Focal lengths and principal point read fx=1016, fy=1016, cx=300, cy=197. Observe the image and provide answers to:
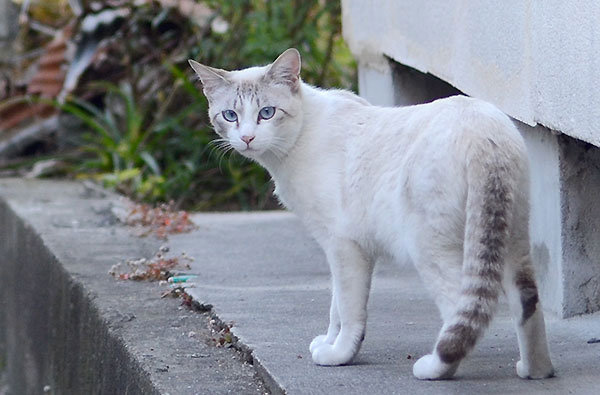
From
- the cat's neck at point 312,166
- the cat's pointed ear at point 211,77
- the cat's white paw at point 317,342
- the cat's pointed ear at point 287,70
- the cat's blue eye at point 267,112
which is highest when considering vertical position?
the cat's pointed ear at point 287,70

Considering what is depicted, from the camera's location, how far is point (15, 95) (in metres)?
8.55

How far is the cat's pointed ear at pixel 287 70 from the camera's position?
3.35 metres

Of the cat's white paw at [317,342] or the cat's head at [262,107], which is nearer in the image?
the cat's white paw at [317,342]

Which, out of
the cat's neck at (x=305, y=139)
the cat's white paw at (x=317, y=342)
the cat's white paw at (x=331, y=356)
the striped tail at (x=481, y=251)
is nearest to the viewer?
the striped tail at (x=481, y=251)

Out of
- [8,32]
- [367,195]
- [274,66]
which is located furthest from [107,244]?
[8,32]

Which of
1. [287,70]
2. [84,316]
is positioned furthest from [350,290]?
[84,316]

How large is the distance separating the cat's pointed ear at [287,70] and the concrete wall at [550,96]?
2.63ft

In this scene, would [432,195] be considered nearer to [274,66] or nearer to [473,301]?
[473,301]

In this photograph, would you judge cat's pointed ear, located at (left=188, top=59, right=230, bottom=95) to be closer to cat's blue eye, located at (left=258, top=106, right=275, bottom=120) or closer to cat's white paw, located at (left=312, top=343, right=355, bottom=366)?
cat's blue eye, located at (left=258, top=106, right=275, bottom=120)

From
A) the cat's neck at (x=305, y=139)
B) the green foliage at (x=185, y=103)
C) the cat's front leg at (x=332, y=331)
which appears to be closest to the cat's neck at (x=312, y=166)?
the cat's neck at (x=305, y=139)

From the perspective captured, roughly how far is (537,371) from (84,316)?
6.63ft

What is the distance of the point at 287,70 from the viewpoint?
11.1 ft

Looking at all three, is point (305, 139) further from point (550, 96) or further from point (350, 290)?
point (550, 96)

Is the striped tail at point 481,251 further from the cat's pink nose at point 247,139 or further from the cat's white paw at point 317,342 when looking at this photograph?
the cat's pink nose at point 247,139
